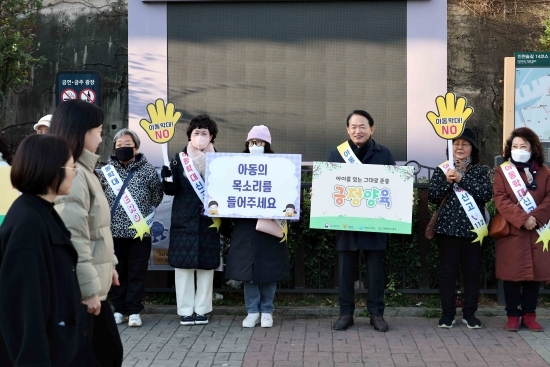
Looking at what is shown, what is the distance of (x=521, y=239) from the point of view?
7.34 m

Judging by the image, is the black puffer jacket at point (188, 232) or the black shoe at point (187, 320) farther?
the black shoe at point (187, 320)

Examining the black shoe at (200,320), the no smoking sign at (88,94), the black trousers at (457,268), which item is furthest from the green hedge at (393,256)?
the no smoking sign at (88,94)

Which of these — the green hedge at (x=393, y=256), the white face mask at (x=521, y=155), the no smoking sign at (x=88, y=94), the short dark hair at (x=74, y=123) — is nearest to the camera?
the short dark hair at (x=74, y=123)

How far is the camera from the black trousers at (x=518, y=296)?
7.40 meters

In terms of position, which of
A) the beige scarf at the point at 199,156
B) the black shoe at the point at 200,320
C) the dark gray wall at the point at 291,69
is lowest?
the black shoe at the point at 200,320

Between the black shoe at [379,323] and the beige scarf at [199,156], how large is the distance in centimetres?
219

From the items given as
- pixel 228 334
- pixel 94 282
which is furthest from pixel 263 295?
pixel 94 282

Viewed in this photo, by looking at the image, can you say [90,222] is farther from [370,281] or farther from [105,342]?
[370,281]

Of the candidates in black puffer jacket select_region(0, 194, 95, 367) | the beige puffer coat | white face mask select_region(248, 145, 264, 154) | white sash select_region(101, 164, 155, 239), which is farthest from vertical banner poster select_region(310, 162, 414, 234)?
black puffer jacket select_region(0, 194, 95, 367)

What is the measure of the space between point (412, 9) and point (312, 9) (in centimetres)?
152

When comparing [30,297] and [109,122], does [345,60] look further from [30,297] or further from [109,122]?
[30,297]

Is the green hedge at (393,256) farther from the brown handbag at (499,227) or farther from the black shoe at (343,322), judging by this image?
the black shoe at (343,322)

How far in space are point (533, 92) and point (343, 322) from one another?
132 inches

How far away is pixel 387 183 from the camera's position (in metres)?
7.52
